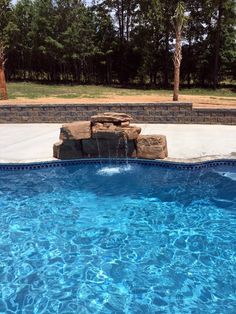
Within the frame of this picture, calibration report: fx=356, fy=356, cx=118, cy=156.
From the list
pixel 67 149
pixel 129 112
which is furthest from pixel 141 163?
pixel 129 112

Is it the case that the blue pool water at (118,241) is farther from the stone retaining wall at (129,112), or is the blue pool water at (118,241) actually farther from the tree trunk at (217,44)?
the tree trunk at (217,44)

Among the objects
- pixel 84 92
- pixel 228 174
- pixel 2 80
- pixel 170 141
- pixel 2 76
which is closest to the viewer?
Answer: pixel 228 174

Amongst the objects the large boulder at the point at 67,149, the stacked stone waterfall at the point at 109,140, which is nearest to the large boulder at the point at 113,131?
the stacked stone waterfall at the point at 109,140

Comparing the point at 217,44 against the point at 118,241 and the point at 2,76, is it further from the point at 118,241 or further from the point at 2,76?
the point at 118,241

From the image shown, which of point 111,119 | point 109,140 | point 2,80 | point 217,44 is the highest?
point 217,44

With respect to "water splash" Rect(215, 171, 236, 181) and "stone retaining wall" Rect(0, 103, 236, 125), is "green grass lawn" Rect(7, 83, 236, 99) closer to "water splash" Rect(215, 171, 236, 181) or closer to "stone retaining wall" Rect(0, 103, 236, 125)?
"stone retaining wall" Rect(0, 103, 236, 125)

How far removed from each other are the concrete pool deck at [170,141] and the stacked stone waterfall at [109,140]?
45cm

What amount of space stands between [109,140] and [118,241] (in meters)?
3.90

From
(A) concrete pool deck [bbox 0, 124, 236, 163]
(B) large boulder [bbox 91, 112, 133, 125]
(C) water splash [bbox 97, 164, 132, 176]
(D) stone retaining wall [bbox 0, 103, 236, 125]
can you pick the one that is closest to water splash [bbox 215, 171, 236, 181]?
(A) concrete pool deck [bbox 0, 124, 236, 163]

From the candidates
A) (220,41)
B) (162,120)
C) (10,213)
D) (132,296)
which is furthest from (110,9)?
(132,296)

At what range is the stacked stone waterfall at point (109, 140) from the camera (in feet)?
29.1

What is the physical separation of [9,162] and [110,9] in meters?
34.6

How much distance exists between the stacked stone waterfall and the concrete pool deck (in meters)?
0.45

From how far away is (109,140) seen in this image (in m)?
9.04
